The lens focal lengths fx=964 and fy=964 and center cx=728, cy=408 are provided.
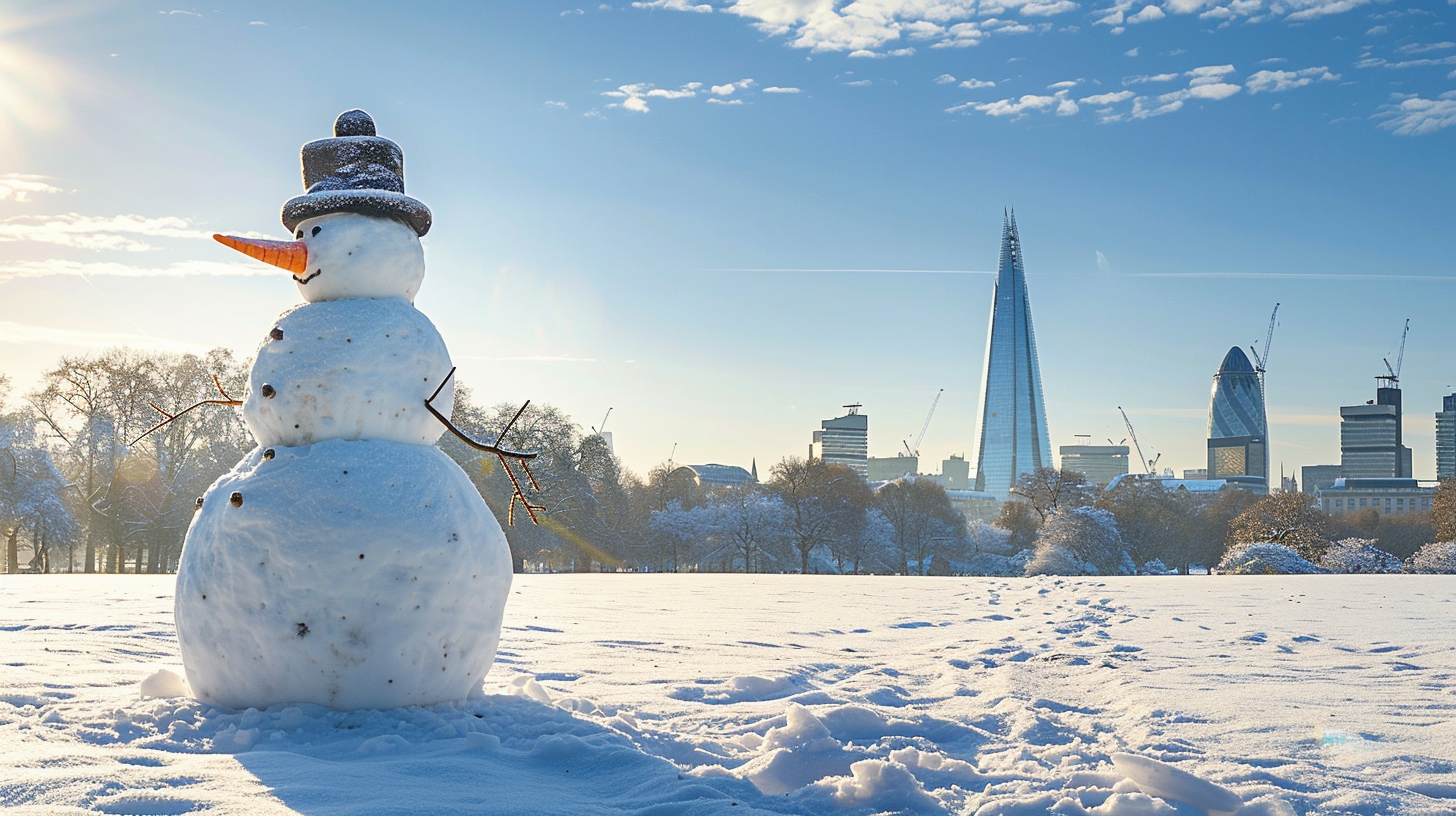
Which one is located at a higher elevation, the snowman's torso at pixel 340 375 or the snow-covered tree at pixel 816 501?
the snowman's torso at pixel 340 375

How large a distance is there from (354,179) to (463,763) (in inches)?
150

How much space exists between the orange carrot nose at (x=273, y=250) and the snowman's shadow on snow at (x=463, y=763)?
2699mm

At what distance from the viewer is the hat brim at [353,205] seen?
6.15 m

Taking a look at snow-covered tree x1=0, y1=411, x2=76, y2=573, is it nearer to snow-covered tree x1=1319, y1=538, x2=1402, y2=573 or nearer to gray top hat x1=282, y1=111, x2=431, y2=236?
gray top hat x1=282, y1=111, x2=431, y2=236

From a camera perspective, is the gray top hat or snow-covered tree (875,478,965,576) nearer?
the gray top hat

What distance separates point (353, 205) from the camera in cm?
616

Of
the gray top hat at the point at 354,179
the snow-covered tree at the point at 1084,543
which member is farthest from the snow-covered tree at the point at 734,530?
the gray top hat at the point at 354,179

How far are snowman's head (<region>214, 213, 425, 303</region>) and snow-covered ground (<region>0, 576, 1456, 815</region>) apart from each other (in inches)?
102

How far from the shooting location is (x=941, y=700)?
24.3 ft

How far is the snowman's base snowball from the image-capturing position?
5367 mm

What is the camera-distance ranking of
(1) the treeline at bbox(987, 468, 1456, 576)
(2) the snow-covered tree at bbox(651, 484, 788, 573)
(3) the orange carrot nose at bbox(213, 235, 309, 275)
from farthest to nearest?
(2) the snow-covered tree at bbox(651, 484, 788, 573), (1) the treeline at bbox(987, 468, 1456, 576), (3) the orange carrot nose at bbox(213, 235, 309, 275)

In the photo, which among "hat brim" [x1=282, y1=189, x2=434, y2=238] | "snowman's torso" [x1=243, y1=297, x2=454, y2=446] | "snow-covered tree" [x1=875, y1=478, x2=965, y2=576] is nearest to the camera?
"snowman's torso" [x1=243, y1=297, x2=454, y2=446]

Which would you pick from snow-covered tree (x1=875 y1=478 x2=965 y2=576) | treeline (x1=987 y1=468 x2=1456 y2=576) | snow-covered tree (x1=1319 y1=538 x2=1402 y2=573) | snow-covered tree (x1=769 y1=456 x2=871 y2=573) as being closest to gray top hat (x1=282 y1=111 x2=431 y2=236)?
treeline (x1=987 y1=468 x2=1456 y2=576)

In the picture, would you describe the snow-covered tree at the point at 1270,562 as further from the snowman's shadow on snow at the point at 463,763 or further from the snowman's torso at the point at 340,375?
the snowman's torso at the point at 340,375
